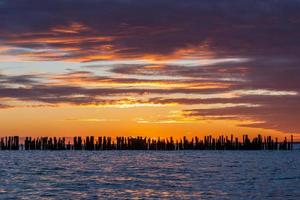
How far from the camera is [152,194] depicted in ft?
123

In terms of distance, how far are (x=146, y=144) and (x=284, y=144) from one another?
110 ft

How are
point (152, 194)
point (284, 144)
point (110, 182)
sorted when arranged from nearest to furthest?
point (152, 194) → point (110, 182) → point (284, 144)

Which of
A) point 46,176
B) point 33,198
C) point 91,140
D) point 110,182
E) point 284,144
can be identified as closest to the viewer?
point 33,198

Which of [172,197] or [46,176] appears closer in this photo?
[172,197]

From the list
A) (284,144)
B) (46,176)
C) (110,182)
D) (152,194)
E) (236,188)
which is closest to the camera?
(152,194)

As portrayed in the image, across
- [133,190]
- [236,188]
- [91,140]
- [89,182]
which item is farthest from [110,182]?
[91,140]

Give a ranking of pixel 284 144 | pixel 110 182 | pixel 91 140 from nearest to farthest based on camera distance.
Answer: pixel 110 182, pixel 91 140, pixel 284 144

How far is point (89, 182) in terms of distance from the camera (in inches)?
1810

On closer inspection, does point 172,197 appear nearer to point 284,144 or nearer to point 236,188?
point 236,188

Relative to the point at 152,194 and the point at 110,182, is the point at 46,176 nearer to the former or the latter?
the point at 110,182

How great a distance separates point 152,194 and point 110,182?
8.86 meters

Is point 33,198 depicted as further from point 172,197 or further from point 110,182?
point 110,182

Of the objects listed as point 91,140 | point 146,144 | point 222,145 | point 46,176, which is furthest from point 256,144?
point 46,176

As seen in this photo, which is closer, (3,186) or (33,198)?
(33,198)
